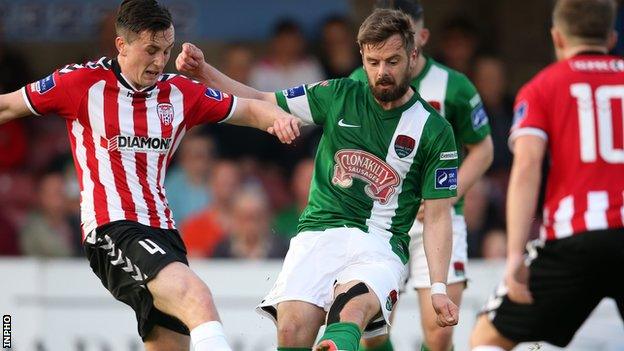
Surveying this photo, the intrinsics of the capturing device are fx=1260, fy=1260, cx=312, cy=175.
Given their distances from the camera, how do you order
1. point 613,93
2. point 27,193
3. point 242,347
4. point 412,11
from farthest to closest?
point 27,193
point 242,347
point 412,11
point 613,93

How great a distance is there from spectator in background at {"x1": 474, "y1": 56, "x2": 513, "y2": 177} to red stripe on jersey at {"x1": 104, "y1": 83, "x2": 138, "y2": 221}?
6.29 metres

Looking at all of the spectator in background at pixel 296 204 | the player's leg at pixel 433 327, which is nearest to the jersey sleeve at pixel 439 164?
the player's leg at pixel 433 327

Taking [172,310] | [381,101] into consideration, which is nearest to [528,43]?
[381,101]

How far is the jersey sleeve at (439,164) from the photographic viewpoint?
7.02 meters

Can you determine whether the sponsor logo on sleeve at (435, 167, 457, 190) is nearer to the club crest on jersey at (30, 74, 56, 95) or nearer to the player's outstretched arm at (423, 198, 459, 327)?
the player's outstretched arm at (423, 198, 459, 327)

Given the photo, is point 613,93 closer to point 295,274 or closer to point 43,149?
point 295,274

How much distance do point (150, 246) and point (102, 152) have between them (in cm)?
63

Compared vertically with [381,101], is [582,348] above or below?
below

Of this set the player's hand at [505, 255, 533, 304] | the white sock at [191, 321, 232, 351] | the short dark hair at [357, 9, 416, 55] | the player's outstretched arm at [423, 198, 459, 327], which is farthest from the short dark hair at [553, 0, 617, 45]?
the white sock at [191, 321, 232, 351]

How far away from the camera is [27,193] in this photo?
504 inches

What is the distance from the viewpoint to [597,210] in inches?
242

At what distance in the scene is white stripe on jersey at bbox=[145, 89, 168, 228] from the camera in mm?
7000

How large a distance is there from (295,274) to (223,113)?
1.01m

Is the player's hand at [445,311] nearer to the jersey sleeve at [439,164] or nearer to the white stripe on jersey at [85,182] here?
the jersey sleeve at [439,164]
